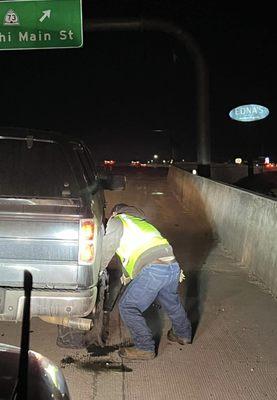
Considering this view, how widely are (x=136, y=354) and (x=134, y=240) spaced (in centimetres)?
103

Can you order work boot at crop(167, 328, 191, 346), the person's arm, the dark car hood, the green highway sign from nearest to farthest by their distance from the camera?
1. the dark car hood
2. the person's arm
3. work boot at crop(167, 328, 191, 346)
4. the green highway sign

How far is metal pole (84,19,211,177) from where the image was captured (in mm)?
14508

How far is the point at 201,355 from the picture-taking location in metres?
5.58

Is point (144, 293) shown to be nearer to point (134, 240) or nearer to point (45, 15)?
point (134, 240)

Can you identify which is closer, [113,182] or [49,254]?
[49,254]

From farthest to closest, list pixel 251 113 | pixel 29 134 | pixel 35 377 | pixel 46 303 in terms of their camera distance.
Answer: pixel 251 113 < pixel 29 134 < pixel 46 303 < pixel 35 377

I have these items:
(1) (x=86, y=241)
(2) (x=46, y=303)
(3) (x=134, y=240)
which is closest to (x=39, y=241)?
(1) (x=86, y=241)

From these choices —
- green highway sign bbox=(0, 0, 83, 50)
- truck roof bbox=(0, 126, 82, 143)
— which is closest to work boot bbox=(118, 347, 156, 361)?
truck roof bbox=(0, 126, 82, 143)

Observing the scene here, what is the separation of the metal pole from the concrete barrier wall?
316 centimetres

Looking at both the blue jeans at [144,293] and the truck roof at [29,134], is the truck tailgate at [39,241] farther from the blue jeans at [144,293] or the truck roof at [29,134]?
the truck roof at [29,134]

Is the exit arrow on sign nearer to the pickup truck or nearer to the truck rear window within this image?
the truck rear window

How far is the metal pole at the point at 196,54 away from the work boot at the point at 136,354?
34.3 ft

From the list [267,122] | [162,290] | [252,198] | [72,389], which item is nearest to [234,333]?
[162,290]

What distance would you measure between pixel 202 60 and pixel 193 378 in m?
11.7
